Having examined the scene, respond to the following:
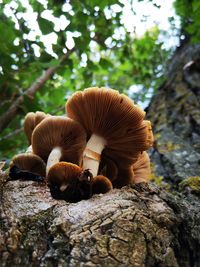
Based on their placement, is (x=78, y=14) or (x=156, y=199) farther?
(x=78, y=14)

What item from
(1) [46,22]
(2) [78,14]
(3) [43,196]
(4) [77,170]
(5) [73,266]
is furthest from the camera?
(2) [78,14]

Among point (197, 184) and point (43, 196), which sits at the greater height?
point (197, 184)

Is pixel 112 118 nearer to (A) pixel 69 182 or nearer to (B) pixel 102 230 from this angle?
(A) pixel 69 182

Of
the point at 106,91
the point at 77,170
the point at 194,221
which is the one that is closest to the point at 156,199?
the point at 194,221

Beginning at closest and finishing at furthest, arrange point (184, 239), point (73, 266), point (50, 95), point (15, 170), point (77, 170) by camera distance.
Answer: point (73, 266) < point (184, 239) < point (77, 170) < point (15, 170) < point (50, 95)

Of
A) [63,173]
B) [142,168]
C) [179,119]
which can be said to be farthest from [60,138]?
[179,119]

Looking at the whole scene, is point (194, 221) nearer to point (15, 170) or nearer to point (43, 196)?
point (43, 196)
